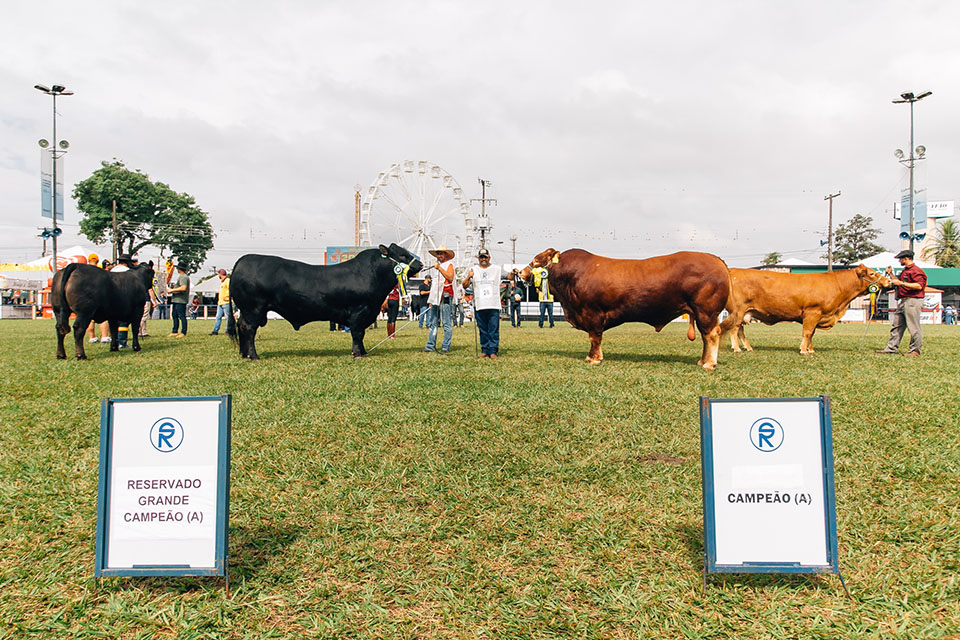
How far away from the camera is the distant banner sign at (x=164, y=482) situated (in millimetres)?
2465

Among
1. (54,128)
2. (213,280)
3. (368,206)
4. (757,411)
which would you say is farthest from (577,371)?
(213,280)

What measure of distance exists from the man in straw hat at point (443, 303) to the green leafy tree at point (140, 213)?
47006 millimetres

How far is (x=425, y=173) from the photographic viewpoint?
136 feet

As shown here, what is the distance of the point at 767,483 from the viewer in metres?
2.49

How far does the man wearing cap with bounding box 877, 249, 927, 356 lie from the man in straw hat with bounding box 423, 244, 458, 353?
802 cm

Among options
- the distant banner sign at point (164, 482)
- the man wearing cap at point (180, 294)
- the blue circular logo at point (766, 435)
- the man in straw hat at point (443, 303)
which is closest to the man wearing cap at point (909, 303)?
the man in straw hat at point (443, 303)

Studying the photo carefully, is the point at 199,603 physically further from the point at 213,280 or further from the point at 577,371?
the point at 213,280

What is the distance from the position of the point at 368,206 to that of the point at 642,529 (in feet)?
124

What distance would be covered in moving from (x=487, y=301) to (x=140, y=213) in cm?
5290

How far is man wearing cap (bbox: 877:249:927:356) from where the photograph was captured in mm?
11031

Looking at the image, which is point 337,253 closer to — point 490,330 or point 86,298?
point 86,298

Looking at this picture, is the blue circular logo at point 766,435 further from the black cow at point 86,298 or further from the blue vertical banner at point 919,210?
the blue vertical banner at point 919,210

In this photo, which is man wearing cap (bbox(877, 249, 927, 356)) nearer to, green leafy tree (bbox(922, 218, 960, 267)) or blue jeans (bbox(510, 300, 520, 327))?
blue jeans (bbox(510, 300, 520, 327))

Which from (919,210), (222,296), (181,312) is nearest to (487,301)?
(181,312)
